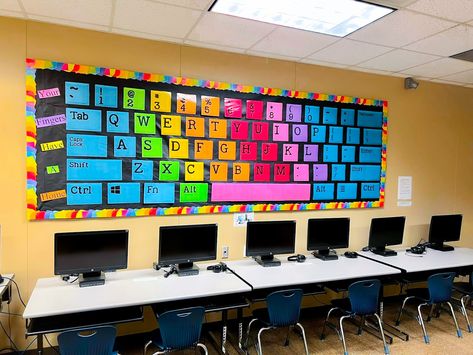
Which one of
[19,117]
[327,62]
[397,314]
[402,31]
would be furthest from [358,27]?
[397,314]

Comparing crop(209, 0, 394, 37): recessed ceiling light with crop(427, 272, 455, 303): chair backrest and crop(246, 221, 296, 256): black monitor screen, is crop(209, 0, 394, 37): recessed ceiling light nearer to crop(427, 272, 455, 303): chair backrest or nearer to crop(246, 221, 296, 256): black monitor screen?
crop(246, 221, 296, 256): black monitor screen

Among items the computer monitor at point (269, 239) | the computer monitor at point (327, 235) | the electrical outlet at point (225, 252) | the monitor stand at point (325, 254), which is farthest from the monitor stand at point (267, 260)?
the monitor stand at point (325, 254)

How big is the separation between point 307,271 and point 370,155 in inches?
70.2

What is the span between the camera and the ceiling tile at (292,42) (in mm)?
3117

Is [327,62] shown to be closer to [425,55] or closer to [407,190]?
[425,55]

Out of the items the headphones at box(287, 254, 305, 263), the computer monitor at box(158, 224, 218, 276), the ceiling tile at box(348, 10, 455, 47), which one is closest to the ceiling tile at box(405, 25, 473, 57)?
the ceiling tile at box(348, 10, 455, 47)

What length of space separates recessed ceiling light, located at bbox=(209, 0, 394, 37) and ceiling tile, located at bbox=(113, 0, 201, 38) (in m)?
0.28

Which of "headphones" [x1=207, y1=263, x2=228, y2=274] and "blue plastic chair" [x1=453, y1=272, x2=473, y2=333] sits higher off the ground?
"headphones" [x1=207, y1=263, x2=228, y2=274]

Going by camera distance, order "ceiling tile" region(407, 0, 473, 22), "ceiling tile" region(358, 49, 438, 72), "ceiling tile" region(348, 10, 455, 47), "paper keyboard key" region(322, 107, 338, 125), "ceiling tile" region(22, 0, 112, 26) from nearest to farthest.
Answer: "ceiling tile" region(407, 0, 473, 22), "ceiling tile" region(22, 0, 112, 26), "ceiling tile" region(348, 10, 455, 47), "ceiling tile" region(358, 49, 438, 72), "paper keyboard key" region(322, 107, 338, 125)

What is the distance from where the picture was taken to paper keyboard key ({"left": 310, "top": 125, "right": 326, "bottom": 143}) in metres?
4.05

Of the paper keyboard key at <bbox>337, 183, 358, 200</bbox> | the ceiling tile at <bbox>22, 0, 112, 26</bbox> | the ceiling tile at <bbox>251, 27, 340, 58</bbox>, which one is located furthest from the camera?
the paper keyboard key at <bbox>337, 183, 358, 200</bbox>

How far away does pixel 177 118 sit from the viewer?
3455mm

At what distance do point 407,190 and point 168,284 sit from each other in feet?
11.0

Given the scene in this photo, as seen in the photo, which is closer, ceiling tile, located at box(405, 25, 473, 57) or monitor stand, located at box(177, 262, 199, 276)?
ceiling tile, located at box(405, 25, 473, 57)
